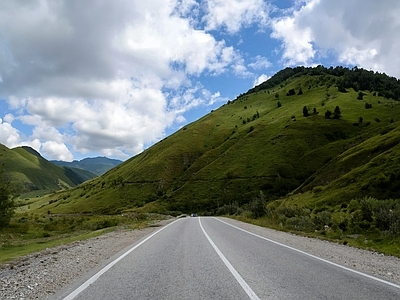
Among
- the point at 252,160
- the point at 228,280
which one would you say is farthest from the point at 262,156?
the point at 228,280

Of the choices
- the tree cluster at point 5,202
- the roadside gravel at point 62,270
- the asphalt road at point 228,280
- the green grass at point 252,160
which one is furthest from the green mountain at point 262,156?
the asphalt road at point 228,280

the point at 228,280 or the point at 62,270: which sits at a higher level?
the point at 62,270

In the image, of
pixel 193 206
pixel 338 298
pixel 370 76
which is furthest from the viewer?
pixel 370 76

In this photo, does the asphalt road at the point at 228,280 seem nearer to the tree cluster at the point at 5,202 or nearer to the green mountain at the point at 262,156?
the tree cluster at the point at 5,202

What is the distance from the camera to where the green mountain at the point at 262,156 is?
9244 cm

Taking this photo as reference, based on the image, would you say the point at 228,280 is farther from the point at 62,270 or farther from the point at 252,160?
the point at 252,160

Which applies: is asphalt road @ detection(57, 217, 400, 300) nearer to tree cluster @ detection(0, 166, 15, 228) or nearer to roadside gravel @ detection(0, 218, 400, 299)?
roadside gravel @ detection(0, 218, 400, 299)

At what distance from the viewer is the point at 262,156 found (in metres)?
116

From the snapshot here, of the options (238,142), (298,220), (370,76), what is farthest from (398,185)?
(370,76)

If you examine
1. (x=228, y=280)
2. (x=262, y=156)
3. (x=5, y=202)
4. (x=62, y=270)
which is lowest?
(x=228, y=280)

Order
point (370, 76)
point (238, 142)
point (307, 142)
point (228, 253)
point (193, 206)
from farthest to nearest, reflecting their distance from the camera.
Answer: point (370, 76), point (238, 142), point (307, 142), point (193, 206), point (228, 253)

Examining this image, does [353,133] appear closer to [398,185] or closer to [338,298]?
[398,185]

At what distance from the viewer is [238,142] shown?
439 ft

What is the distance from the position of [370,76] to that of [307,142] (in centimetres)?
10186
